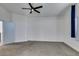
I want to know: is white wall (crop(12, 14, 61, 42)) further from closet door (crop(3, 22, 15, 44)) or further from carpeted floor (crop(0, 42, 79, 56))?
carpeted floor (crop(0, 42, 79, 56))

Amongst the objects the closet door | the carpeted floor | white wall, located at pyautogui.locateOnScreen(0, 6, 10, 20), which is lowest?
the carpeted floor

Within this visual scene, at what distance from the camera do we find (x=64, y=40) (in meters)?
6.89

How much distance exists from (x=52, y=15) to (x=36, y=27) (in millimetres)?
1572

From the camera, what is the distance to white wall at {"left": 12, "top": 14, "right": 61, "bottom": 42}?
8.19 metres

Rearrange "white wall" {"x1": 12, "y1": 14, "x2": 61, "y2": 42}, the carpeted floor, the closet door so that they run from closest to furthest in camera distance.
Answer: the carpeted floor < the closet door < "white wall" {"x1": 12, "y1": 14, "x2": 61, "y2": 42}

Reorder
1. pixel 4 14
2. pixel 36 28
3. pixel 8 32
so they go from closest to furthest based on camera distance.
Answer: pixel 4 14 → pixel 8 32 → pixel 36 28

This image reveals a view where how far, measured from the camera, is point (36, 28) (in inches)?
344

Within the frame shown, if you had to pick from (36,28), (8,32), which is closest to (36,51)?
(8,32)

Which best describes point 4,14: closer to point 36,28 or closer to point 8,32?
point 8,32

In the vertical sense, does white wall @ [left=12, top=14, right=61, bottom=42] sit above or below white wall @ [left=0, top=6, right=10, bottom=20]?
below

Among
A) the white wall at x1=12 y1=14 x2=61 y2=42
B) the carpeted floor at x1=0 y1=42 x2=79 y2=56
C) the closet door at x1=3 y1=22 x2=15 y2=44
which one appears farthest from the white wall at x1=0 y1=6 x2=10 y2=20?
the carpeted floor at x1=0 y1=42 x2=79 y2=56

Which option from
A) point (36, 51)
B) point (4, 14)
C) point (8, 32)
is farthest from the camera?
point (8, 32)

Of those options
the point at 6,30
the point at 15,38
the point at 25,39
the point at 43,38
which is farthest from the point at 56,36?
the point at 6,30

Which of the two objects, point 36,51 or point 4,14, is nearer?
point 36,51
